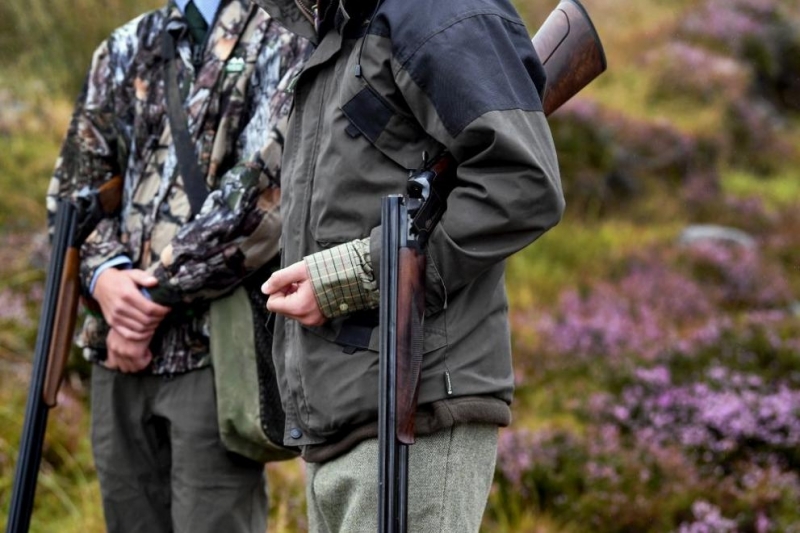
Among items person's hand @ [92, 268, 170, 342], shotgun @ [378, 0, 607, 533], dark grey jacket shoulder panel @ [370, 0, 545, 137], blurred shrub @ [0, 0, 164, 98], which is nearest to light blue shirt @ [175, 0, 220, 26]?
person's hand @ [92, 268, 170, 342]

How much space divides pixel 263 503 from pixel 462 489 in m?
1.03

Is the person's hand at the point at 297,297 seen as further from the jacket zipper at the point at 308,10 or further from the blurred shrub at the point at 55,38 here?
the blurred shrub at the point at 55,38

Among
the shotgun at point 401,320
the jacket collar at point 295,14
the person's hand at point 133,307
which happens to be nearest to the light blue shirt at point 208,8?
the jacket collar at point 295,14

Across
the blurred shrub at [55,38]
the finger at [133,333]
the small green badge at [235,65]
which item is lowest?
the blurred shrub at [55,38]

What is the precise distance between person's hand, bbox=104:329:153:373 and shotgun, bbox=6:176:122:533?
0.25m

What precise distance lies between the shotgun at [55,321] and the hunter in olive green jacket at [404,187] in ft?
3.07

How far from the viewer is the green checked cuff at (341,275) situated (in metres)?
2.04

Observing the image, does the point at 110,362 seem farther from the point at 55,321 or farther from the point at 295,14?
the point at 295,14

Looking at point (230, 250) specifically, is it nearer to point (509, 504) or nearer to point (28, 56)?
point (509, 504)

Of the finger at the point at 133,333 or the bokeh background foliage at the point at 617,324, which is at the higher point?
the finger at the point at 133,333

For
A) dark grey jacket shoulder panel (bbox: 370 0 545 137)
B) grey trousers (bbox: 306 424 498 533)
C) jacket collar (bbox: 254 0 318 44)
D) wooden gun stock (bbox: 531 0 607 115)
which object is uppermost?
jacket collar (bbox: 254 0 318 44)

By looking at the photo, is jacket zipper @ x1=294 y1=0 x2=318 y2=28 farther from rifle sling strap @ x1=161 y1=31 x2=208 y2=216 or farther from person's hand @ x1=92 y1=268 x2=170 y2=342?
person's hand @ x1=92 y1=268 x2=170 y2=342

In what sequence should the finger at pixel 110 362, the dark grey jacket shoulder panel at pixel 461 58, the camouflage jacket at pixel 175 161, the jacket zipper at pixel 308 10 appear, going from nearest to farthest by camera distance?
the dark grey jacket shoulder panel at pixel 461 58
the jacket zipper at pixel 308 10
the camouflage jacket at pixel 175 161
the finger at pixel 110 362

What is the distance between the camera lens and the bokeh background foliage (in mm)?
4672
